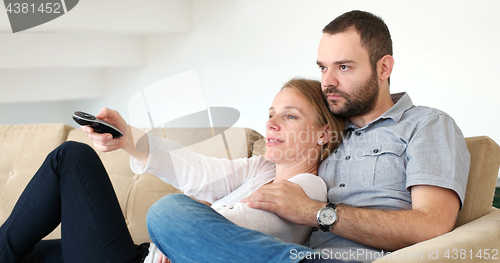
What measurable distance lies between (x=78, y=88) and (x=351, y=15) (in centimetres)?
282

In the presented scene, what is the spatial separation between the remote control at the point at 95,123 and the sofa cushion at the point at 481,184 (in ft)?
3.42

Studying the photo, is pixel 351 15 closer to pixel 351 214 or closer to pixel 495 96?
pixel 351 214

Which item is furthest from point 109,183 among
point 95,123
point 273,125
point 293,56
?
point 293,56

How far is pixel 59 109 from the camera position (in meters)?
3.92

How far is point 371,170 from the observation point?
4.28ft

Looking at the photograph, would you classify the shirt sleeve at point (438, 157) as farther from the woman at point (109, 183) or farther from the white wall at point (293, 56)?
the white wall at point (293, 56)

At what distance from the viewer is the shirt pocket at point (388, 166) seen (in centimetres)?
126

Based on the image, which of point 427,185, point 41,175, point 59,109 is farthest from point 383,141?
point 59,109

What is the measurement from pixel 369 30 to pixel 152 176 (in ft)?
3.44

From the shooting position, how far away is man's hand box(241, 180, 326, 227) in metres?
1.16

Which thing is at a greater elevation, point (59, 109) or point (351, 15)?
point (351, 15)

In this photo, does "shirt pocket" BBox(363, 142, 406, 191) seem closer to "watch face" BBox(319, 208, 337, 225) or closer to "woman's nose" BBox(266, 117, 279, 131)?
"watch face" BBox(319, 208, 337, 225)

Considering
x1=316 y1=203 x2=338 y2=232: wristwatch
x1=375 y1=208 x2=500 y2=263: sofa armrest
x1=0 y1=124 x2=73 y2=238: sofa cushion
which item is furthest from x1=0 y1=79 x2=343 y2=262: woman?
x1=0 y1=124 x2=73 y2=238: sofa cushion

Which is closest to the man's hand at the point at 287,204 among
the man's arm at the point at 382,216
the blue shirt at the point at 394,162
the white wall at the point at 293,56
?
the man's arm at the point at 382,216
